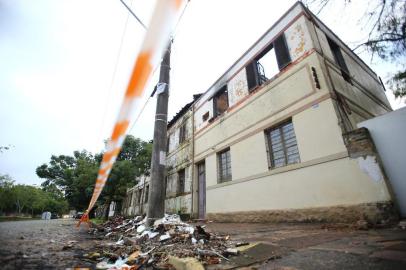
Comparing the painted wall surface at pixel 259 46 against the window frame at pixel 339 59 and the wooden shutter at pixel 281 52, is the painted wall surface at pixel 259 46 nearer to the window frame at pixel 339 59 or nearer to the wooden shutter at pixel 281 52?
the wooden shutter at pixel 281 52

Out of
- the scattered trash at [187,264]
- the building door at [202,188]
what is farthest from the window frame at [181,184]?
the scattered trash at [187,264]

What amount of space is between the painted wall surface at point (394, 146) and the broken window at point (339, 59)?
3.17 meters

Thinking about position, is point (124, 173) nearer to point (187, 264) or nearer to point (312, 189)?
point (312, 189)

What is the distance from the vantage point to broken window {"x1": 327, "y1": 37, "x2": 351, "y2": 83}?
723 cm

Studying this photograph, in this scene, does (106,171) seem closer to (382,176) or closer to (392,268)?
(392,268)

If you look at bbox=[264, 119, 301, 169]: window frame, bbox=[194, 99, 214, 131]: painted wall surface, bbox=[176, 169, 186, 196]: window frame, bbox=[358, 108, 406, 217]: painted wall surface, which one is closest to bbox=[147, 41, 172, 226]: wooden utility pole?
bbox=[264, 119, 301, 169]: window frame

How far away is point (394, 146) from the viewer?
438 cm

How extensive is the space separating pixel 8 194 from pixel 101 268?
45061 millimetres

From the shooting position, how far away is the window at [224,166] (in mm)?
8586

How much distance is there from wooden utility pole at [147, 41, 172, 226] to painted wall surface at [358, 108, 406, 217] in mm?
4923

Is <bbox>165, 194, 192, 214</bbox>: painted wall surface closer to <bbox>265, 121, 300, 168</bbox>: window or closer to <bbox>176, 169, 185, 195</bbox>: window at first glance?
<bbox>176, 169, 185, 195</bbox>: window

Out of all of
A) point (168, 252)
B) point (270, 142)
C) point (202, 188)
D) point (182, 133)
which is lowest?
point (168, 252)

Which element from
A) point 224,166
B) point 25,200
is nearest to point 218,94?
point 224,166

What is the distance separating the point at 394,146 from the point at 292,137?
2.30 metres
